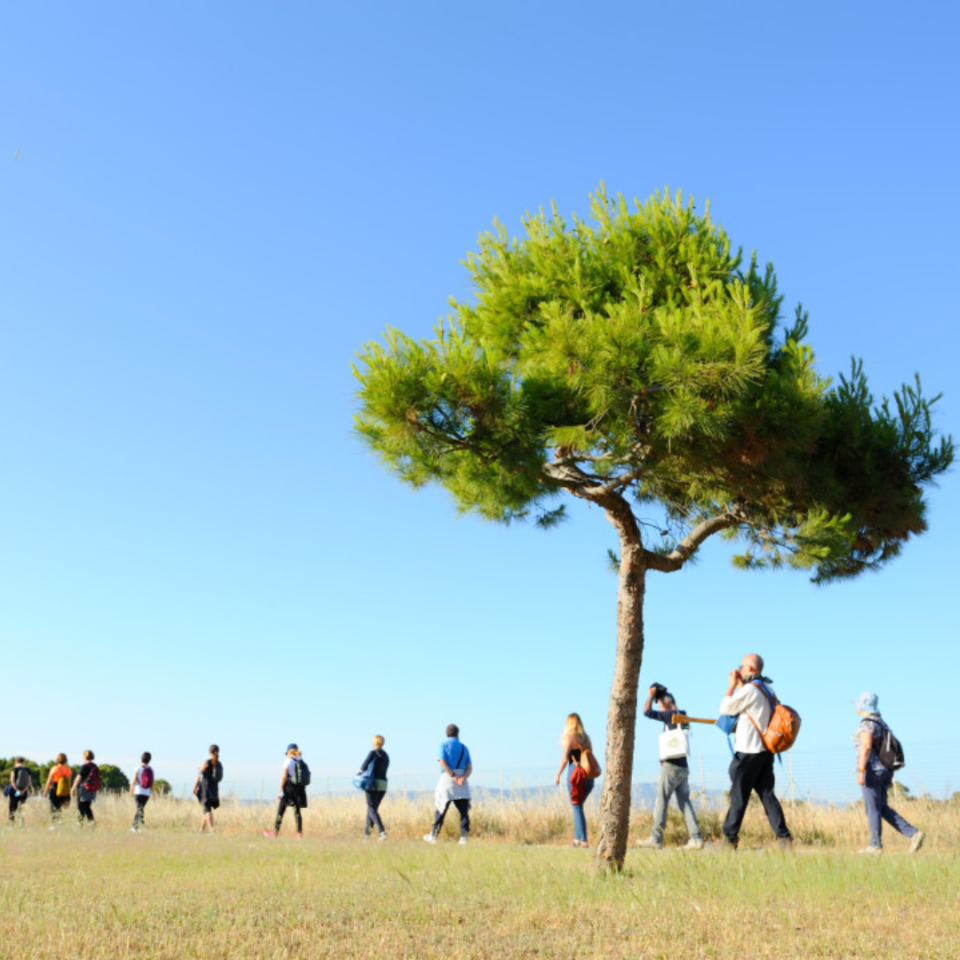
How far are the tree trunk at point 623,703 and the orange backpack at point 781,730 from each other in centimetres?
157

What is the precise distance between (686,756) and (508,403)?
544 cm

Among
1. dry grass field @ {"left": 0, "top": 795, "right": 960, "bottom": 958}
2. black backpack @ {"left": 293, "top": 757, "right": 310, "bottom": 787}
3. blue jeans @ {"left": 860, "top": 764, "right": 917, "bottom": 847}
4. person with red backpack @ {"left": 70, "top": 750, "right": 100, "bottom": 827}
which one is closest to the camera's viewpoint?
dry grass field @ {"left": 0, "top": 795, "right": 960, "bottom": 958}

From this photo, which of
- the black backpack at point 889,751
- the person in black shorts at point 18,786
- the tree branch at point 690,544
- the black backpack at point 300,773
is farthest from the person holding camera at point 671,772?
the person in black shorts at point 18,786

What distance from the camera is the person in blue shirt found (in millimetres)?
14117

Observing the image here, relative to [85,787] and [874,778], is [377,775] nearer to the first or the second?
[85,787]

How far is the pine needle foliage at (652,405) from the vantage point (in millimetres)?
8789

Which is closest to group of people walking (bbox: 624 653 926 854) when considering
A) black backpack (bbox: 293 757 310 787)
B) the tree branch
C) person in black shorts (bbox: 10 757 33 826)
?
the tree branch

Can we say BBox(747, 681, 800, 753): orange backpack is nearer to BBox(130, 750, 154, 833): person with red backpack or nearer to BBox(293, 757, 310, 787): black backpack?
BBox(293, 757, 310, 787): black backpack

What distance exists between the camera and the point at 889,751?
407 inches

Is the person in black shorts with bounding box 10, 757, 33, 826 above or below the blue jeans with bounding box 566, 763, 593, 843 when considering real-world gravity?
below

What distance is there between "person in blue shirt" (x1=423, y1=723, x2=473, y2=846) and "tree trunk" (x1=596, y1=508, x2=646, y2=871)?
17.9 ft

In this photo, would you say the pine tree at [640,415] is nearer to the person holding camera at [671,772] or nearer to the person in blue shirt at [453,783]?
the person holding camera at [671,772]

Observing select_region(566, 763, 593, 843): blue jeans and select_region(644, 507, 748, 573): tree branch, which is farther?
select_region(566, 763, 593, 843): blue jeans

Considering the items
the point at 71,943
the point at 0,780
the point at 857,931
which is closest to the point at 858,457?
the point at 857,931
